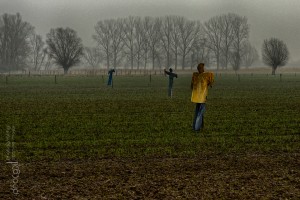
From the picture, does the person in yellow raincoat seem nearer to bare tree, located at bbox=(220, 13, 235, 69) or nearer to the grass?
the grass

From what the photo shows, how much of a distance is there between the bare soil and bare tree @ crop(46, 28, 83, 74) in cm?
6741

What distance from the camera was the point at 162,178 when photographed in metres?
7.30

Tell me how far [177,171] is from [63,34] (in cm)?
7760

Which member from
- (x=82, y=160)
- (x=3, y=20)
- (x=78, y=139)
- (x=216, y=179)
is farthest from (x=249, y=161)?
(x=3, y=20)

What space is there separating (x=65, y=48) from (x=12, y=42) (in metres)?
42.2

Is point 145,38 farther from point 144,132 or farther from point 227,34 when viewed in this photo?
point 144,132

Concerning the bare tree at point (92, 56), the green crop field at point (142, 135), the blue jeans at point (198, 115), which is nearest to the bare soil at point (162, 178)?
the green crop field at point (142, 135)

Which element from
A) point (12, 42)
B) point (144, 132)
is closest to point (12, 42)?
point (12, 42)

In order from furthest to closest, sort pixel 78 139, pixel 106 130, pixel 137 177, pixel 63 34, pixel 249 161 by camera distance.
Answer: pixel 63 34 → pixel 106 130 → pixel 78 139 → pixel 249 161 → pixel 137 177

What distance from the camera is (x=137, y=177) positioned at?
739cm

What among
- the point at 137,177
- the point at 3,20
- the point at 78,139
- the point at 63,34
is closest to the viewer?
the point at 137,177

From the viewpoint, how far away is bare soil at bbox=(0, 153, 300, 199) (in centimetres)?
641

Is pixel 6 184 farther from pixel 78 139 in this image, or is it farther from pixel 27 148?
pixel 78 139

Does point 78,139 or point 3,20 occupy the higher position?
point 3,20
